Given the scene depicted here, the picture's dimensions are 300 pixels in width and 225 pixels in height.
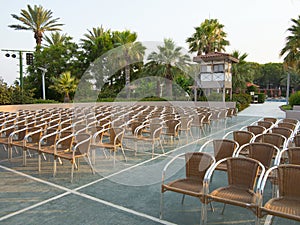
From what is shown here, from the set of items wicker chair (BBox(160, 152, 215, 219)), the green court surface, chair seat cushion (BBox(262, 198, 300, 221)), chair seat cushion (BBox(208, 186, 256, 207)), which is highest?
wicker chair (BBox(160, 152, 215, 219))

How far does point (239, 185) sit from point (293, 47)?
803 inches

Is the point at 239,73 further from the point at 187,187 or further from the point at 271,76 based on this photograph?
the point at 271,76

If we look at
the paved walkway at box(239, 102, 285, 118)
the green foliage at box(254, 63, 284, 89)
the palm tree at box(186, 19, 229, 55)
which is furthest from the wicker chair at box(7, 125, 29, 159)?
the green foliage at box(254, 63, 284, 89)

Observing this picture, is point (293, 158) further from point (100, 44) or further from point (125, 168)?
point (100, 44)

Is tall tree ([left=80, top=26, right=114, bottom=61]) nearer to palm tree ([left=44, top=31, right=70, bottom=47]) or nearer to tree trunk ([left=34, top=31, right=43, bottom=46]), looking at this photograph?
palm tree ([left=44, top=31, right=70, bottom=47])

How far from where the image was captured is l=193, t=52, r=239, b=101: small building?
71.6 ft

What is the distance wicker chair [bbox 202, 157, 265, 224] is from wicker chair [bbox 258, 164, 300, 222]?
14 centimetres

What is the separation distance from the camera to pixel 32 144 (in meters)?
5.91

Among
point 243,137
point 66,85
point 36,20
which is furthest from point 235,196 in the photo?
point 36,20

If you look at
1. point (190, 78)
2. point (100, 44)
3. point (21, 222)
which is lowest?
point (21, 222)

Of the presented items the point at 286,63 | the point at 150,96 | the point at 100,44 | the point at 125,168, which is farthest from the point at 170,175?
the point at 100,44

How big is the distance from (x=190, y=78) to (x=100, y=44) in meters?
11.4

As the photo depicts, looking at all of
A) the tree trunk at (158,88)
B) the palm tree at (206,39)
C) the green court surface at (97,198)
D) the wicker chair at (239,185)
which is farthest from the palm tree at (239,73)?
the wicker chair at (239,185)

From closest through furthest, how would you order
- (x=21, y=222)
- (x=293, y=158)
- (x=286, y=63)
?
(x=21, y=222), (x=293, y=158), (x=286, y=63)
